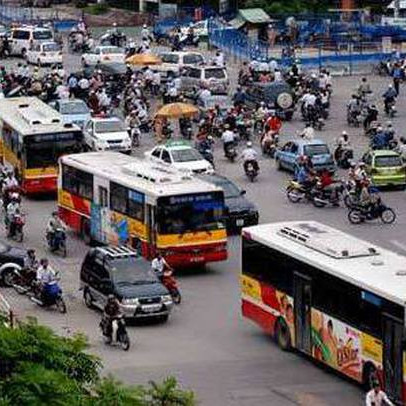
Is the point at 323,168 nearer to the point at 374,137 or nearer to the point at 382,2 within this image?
the point at 374,137

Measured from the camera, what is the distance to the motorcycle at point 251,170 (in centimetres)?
4944

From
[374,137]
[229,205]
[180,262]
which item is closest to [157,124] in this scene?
[374,137]

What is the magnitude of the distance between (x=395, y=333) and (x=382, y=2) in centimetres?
7187

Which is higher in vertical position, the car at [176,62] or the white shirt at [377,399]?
the white shirt at [377,399]

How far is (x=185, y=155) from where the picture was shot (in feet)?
161

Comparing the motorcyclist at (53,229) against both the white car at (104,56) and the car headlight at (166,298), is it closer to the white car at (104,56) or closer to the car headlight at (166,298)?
the car headlight at (166,298)

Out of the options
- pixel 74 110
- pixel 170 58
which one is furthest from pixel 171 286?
pixel 170 58

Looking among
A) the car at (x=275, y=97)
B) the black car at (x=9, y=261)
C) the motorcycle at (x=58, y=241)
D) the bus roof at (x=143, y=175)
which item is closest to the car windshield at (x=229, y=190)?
the bus roof at (x=143, y=175)

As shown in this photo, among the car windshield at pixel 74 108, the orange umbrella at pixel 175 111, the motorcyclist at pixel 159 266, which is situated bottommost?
the car windshield at pixel 74 108

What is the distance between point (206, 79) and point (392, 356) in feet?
134

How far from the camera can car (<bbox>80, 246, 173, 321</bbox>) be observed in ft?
108

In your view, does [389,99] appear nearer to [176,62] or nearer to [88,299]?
[176,62]

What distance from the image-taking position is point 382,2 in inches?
3824

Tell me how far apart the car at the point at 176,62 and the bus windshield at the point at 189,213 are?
33859mm
